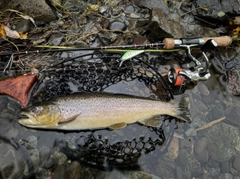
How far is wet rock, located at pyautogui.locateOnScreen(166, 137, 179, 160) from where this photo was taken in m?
3.86

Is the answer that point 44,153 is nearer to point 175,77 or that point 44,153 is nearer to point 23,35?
point 23,35

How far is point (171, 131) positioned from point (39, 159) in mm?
1676

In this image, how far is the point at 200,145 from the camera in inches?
157

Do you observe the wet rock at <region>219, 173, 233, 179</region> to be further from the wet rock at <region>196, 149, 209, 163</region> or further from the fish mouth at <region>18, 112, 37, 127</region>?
the fish mouth at <region>18, 112, 37, 127</region>

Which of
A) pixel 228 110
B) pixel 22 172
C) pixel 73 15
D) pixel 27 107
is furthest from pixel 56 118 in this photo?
pixel 228 110

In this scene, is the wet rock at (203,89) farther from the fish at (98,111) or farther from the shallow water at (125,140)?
the fish at (98,111)

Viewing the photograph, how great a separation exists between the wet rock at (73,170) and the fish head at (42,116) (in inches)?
20.8

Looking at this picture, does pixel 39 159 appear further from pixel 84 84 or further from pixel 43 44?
pixel 43 44

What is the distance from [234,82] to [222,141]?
892mm

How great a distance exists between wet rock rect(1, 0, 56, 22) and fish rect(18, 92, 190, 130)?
139 centimetres

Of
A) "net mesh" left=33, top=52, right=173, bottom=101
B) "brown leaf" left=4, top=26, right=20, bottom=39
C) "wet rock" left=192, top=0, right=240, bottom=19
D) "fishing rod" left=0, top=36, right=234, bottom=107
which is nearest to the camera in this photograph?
"fishing rod" left=0, top=36, right=234, bottom=107

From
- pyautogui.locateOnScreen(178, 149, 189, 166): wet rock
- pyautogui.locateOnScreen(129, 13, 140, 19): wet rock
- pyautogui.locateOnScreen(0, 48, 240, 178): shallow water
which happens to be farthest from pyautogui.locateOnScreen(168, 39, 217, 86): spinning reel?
pyautogui.locateOnScreen(129, 13, 140, 19): wet rock

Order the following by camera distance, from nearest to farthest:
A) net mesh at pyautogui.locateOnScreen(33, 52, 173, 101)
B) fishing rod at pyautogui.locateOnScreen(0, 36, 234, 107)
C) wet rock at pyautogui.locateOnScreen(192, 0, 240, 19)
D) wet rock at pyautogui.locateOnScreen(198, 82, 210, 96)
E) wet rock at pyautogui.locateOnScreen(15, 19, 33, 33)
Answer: fishing rod at pyautogui.locateOnScreen(0, 36, 234, 107), net mesh at pyautogui.locateOnScreen(33, 52, 173, 101), wet rock at pyautogui.locateOnScreen(15, 19, 33, 33), wet rock at pyautogui.locateOnScreen(198, 82, 210, 96), wet rock at pyautogui.locateOnScreen(192, 0, 240, 19)

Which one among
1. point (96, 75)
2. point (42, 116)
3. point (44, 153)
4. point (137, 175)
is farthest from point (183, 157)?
point (42, 116)
